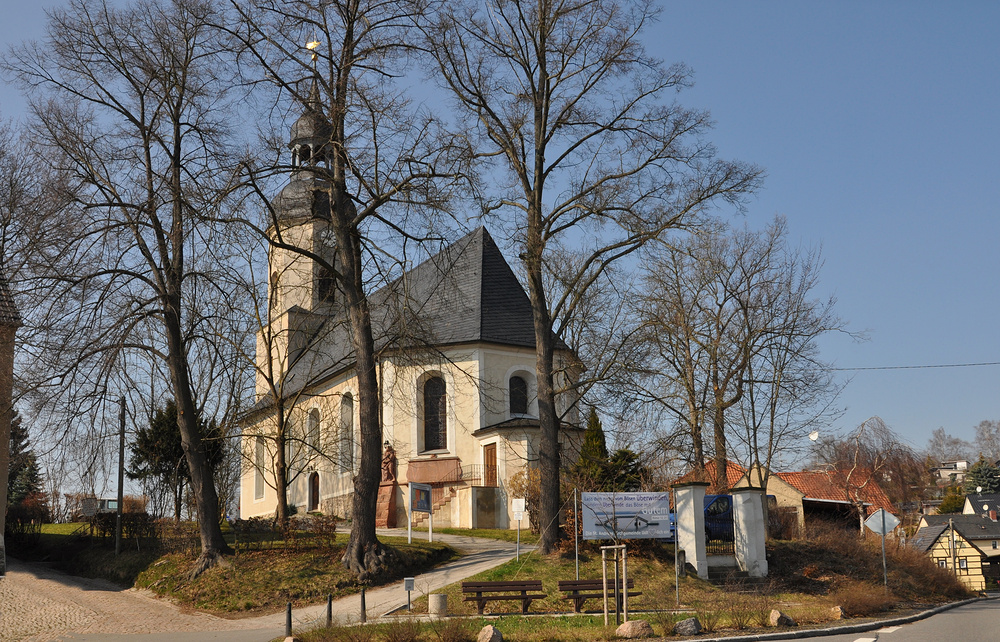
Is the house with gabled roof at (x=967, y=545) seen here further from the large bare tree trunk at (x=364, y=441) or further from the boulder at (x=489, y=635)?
the boulder at (x=489, y=635)

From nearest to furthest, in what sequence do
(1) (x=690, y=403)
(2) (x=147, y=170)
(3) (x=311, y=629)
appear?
(3) (x=311, y=629), (2) (x=147, y=170), (1) (x=690, y=403)

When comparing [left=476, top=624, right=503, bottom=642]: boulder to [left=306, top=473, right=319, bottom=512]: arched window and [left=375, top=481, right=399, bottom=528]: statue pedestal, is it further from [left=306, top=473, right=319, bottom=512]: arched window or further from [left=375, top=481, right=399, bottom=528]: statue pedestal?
[left=306, top=473, right=319, bottom=512]: arched window

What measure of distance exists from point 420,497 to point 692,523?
742 cm

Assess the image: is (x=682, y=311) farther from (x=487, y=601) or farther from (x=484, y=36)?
(x=487, y=601)

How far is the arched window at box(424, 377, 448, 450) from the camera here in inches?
1335

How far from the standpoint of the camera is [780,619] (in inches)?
556

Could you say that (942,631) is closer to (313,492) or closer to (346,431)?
(346,431)

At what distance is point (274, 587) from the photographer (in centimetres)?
1817

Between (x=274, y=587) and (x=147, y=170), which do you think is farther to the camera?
(x=147, y=170)

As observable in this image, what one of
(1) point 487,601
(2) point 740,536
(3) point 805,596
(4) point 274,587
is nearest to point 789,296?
(2) point 740,536

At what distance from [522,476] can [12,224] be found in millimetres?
15914

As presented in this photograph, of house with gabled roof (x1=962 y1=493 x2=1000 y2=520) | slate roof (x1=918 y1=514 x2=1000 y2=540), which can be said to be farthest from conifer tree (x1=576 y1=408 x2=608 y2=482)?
house with gabled roof (x1=962 y1=493 x2=1000 y2=520)

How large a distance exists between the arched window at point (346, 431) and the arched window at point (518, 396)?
646 centimetres

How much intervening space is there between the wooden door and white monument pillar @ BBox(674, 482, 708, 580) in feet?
39.0
